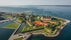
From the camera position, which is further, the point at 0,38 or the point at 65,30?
the point at 65,30

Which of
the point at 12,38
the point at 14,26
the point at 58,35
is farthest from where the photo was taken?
the point at 14,26

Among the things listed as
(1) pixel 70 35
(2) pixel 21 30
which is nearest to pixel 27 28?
(2) pixel 21 30

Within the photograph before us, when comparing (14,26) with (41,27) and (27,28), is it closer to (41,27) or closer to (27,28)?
(27,28)

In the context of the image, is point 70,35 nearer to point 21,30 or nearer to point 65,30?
point 65,30

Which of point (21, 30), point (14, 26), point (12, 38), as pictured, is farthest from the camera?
point (14, 26)

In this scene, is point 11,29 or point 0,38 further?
point 11,29

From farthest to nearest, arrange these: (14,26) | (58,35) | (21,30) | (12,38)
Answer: (14,26) < (21,30) < (58,35) < (12,38)

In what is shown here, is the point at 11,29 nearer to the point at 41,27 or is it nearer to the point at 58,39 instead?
the point at 41,27

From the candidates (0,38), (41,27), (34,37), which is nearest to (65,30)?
(41,27)
